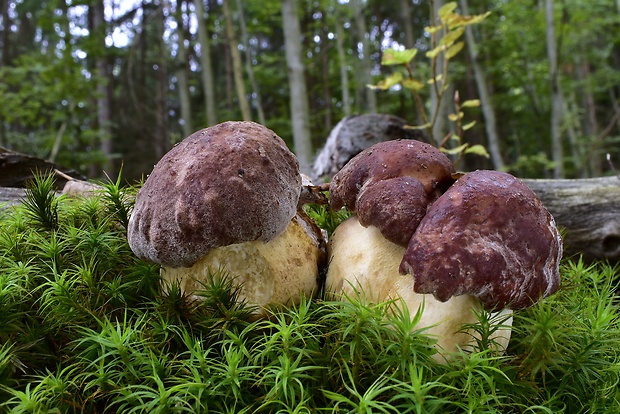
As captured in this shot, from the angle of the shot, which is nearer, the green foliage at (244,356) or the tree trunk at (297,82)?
the green foliage at (244,356)

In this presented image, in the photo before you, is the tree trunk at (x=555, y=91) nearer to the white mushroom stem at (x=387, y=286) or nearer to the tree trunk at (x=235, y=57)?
the tree trunk at (x=235, y=57)

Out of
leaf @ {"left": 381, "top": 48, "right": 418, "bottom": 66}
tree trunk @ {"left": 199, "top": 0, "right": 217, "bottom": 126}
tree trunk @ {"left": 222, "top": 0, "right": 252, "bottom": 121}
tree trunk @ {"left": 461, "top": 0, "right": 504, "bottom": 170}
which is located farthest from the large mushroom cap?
tree trunk @ {"left": 461, "top": 0, "right": 504, "bottom": 170}

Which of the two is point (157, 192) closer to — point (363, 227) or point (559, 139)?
point (363, 227)

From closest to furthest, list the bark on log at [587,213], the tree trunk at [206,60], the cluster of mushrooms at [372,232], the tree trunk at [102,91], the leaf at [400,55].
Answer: the cluster of mushrooms at [372,232], the bark on log at [587,213], the leaf at [400,55], the tree trunk at [206,60], the tree trunk at [102,91]

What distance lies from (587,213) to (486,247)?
2.23m

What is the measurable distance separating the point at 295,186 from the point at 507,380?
92 cm

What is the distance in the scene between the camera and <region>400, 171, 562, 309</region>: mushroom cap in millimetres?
1262

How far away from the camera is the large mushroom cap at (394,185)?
4.75 feet

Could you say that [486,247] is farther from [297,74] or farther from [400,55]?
[297,74]

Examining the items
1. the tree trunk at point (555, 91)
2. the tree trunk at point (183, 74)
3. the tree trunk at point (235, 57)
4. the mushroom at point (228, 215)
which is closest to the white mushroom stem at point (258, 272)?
the mushroom at point (228, 215)

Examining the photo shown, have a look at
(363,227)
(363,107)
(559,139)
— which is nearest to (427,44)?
(363,107)

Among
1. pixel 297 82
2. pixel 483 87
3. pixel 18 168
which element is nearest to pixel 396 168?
pixel 18 168

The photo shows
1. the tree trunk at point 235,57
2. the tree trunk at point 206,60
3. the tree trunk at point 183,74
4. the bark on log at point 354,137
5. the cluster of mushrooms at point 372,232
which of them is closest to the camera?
the cluster of mushrooms at point 372,232

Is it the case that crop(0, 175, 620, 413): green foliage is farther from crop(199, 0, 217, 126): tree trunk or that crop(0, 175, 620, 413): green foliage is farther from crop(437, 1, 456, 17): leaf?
crop(199, 0, 217, 126): tree trunk
